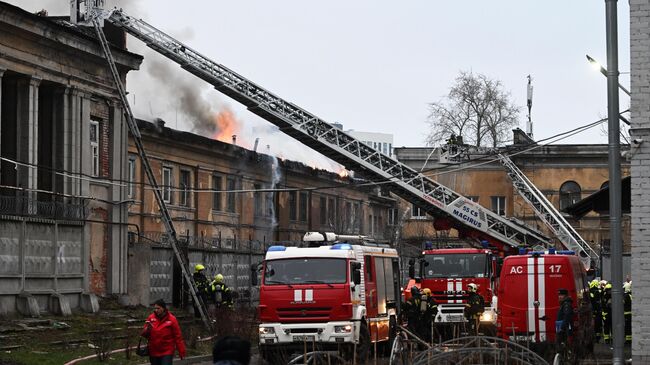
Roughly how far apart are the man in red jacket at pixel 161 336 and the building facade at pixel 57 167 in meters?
13.3

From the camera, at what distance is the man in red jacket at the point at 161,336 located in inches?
714

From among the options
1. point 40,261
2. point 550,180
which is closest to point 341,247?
point 40,261

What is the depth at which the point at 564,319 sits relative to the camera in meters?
24.1

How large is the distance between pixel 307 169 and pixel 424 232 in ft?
36.6

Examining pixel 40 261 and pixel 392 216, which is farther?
pixel 392 216

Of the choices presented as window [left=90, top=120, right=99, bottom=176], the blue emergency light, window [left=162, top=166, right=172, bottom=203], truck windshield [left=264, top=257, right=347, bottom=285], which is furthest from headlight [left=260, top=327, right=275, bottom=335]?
window [left=162, top=166, right=172, bottom=203]

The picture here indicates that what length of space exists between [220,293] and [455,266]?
797cm

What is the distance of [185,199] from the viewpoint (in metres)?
52.2

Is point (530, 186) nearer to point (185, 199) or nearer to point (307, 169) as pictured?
point (307, 169)

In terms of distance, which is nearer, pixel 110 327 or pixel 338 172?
pixel 110 327

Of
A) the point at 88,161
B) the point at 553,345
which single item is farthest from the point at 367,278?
the point at 88,161

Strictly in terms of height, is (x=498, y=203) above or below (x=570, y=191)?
below

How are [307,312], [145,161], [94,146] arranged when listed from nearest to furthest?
[307,312] < [145,161] < [94,146]

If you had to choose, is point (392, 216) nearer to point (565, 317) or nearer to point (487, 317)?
point (487, 317)
